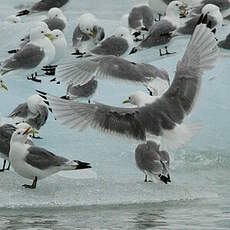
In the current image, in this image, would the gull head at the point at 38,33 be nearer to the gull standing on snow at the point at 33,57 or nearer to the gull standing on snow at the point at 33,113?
the gull standing on snow at the point at 33,57

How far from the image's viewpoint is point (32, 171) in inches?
321

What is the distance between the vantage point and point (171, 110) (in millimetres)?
8352

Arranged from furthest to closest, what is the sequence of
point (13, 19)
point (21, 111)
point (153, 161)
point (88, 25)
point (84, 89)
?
point (13, 19)
point (88, 25)
point (84, 89)
point (21, 111)
point (153, 161)

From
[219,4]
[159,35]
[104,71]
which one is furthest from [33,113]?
[219,4]

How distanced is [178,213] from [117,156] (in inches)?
86.1

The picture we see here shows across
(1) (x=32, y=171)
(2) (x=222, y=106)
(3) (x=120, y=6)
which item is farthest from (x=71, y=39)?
(1) (x=32, y=171)

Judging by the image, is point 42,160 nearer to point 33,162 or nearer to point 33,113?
point 33,162

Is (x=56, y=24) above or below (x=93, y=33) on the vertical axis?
above

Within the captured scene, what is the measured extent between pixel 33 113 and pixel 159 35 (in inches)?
137

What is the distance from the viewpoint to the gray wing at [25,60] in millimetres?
12359

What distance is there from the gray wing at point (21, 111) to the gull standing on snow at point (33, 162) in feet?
6.99

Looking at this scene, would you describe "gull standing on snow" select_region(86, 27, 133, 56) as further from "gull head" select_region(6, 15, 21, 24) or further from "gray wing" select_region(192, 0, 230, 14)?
"gull head" select_region(6, 15, 21, 24)

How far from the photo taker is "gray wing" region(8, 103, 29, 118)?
10419 millimetres

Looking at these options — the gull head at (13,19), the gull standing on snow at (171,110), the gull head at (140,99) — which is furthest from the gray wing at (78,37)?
the gull standing on snow at (171,110)
